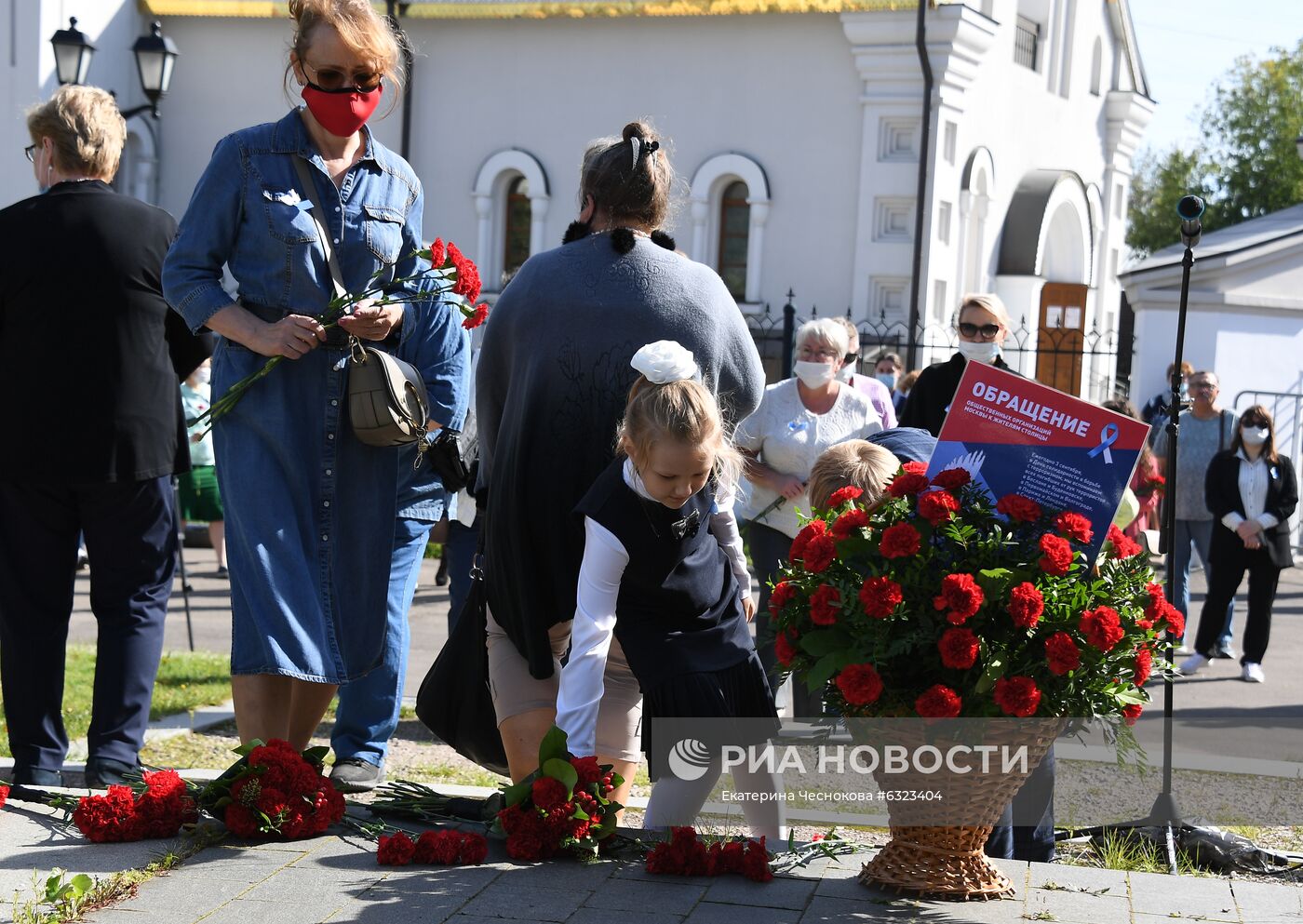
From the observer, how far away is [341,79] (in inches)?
175

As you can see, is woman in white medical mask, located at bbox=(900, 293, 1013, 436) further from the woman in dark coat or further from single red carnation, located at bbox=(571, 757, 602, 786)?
the woman in dark coat

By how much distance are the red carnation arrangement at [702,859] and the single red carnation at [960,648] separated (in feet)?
2.31

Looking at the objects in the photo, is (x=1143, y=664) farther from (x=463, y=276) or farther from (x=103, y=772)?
(x=103, y=772)

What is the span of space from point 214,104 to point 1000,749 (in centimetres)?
2133

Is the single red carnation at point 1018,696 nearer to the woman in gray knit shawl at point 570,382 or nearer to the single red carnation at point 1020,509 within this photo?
the single red carnation at point 1020,509

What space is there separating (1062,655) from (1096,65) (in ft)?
79.5

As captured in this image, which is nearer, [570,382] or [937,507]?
[937,507]

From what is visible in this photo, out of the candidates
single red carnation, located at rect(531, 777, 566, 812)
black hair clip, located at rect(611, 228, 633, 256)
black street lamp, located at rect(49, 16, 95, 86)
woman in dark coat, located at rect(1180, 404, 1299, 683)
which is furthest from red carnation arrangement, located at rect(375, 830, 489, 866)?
black street lamp, located at rect(49, 16, 95, 86)

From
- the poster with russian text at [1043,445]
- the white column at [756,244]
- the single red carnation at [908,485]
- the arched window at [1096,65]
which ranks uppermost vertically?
the arched window at [1096,65]

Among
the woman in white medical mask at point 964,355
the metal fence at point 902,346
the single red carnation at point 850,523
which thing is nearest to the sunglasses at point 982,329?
the woman in white medical mask at point 964,355

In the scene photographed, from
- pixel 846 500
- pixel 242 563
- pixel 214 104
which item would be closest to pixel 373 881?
pixel 242 563

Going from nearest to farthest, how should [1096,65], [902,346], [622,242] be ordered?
[622,242]
[902,346]
[1096,65]

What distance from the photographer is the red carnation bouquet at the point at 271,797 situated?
4.06 metres

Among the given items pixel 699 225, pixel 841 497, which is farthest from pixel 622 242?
pixel 699 225
